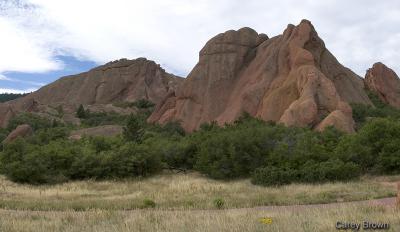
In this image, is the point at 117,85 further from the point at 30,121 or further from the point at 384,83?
the point at 384,83

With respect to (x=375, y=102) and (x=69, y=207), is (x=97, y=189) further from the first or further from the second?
(x=375, y=102)

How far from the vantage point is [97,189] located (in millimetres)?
28703

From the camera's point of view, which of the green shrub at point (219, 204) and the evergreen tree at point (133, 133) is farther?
the evergreen tree at point (133, 133)

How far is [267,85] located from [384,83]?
22576 mm

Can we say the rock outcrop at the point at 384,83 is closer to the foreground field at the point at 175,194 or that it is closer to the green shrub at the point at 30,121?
the foreground field at the point at 175,194

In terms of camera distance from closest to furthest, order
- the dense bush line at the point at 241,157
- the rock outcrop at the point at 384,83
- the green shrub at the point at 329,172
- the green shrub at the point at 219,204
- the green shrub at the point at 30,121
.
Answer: the green shrub at the point at 219,204
the green shrub at the point at 329,172
the dense bush line at the point at 241,157
the rock outcrop at the point at 384,83
the green shrub at the point at 30,121

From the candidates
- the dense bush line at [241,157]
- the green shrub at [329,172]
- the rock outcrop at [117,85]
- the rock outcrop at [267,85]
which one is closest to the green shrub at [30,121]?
the rock outcrop at [267,85]

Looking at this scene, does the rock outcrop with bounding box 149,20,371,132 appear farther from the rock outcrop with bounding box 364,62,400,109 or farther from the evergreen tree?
the evergreen tree

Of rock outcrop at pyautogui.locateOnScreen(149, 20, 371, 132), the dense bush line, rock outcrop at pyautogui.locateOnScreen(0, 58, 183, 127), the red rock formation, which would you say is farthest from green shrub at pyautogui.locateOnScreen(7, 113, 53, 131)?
the dense bush line

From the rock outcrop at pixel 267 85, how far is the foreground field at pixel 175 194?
621 inches

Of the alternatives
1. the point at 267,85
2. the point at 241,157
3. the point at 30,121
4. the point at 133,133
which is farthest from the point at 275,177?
the point at 30,121

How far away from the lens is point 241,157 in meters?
31.4

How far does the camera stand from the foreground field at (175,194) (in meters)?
18.9

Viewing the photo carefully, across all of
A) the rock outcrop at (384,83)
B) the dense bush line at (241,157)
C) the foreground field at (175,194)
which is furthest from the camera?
the rock outcrop at (384,83)
